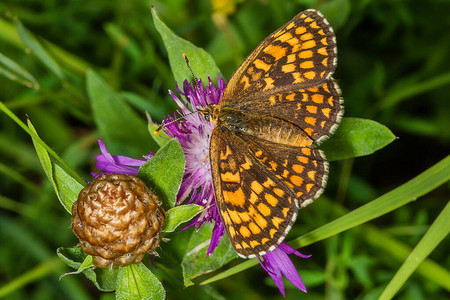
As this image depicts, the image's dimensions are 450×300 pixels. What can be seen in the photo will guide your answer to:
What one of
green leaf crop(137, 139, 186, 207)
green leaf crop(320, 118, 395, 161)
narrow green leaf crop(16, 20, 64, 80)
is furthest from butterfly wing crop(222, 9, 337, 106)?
narrow green leaf crop(16, 20, 64, 80)

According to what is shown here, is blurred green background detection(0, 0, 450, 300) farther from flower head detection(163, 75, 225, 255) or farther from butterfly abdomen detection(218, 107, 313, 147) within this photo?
butterfly abdomen detection(218, 107, 313, 147)

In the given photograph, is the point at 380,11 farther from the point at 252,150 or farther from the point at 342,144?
the point at 252,150

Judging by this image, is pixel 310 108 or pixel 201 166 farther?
pixel 201 166

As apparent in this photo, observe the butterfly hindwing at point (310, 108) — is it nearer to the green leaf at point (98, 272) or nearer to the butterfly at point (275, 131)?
the butterfly at point (275, 131)

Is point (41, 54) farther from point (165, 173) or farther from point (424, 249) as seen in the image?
point (424, 249)

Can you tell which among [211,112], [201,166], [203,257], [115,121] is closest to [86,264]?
[203,257]

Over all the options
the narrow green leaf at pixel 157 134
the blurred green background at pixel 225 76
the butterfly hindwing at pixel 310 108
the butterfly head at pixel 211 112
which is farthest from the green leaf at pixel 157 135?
the blurred green background at pixel 225 76
